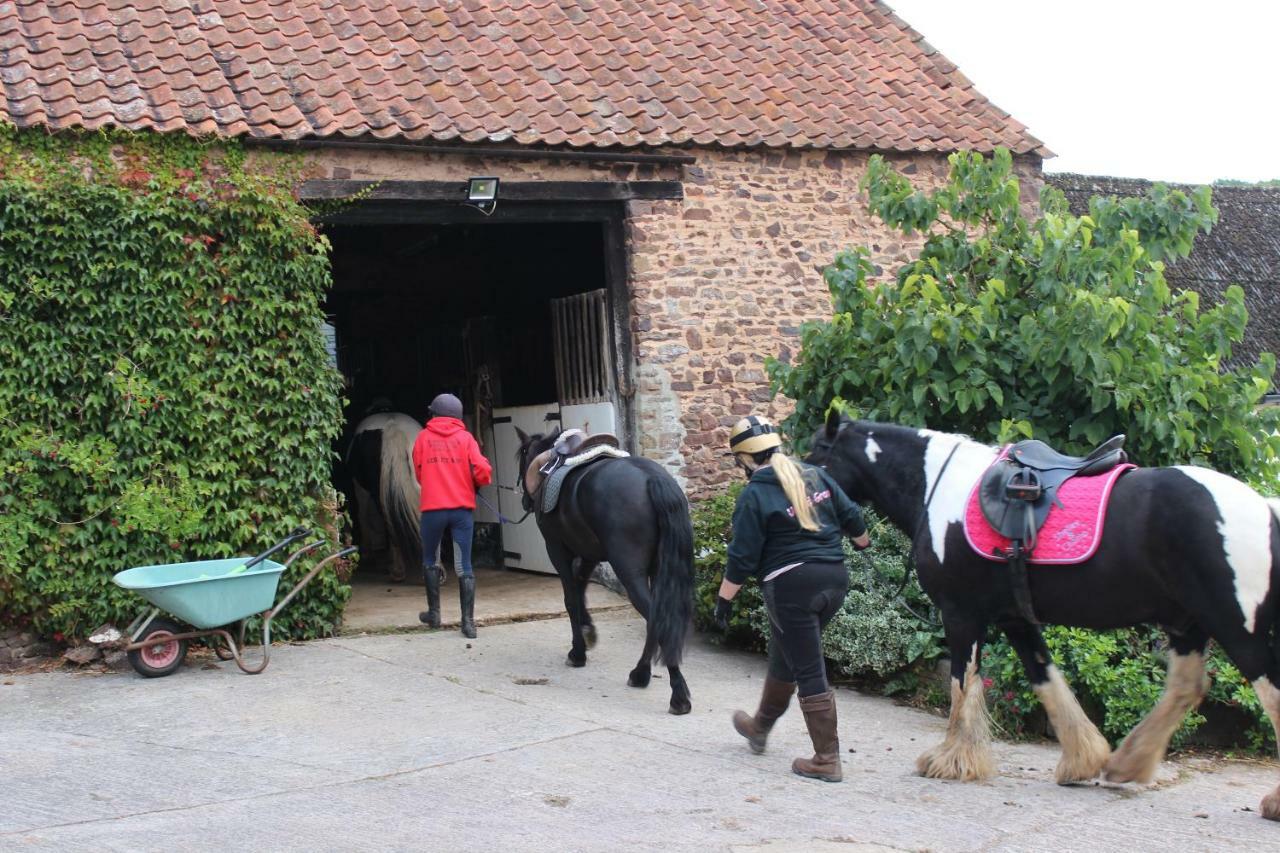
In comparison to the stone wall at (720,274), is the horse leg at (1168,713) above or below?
below

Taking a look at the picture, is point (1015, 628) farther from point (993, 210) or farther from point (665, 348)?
point (665, 348)

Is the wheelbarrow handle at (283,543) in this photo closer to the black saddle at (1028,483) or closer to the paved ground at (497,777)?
the paved ground at (497,777)

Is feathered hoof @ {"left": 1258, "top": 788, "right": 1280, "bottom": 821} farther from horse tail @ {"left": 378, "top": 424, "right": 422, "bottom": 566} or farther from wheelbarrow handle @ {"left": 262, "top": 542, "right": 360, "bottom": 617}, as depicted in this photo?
horse tail @ {"left": 378, "top": 424, "right": 422, "bottom": 566}

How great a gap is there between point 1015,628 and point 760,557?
4.10ft

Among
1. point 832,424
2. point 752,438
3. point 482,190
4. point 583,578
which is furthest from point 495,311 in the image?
point 752,438

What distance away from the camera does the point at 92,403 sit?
8414mm

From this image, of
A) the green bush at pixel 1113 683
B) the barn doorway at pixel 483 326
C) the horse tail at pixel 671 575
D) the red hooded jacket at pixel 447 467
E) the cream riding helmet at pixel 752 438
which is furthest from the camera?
the barn doorway at pixel 483 326

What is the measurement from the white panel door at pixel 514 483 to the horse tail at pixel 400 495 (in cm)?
95

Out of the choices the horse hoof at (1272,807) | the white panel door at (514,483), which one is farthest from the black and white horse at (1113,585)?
the white panel door at (514,483)

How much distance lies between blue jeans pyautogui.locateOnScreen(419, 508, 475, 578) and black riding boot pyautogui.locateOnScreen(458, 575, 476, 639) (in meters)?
0.04

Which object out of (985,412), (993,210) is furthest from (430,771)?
(993,210)

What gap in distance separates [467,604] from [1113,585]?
16.2ft

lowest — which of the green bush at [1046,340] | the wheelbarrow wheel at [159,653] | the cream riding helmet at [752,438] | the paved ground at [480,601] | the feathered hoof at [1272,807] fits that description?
the feathered hoof at [1272,807]

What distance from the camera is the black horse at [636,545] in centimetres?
707
